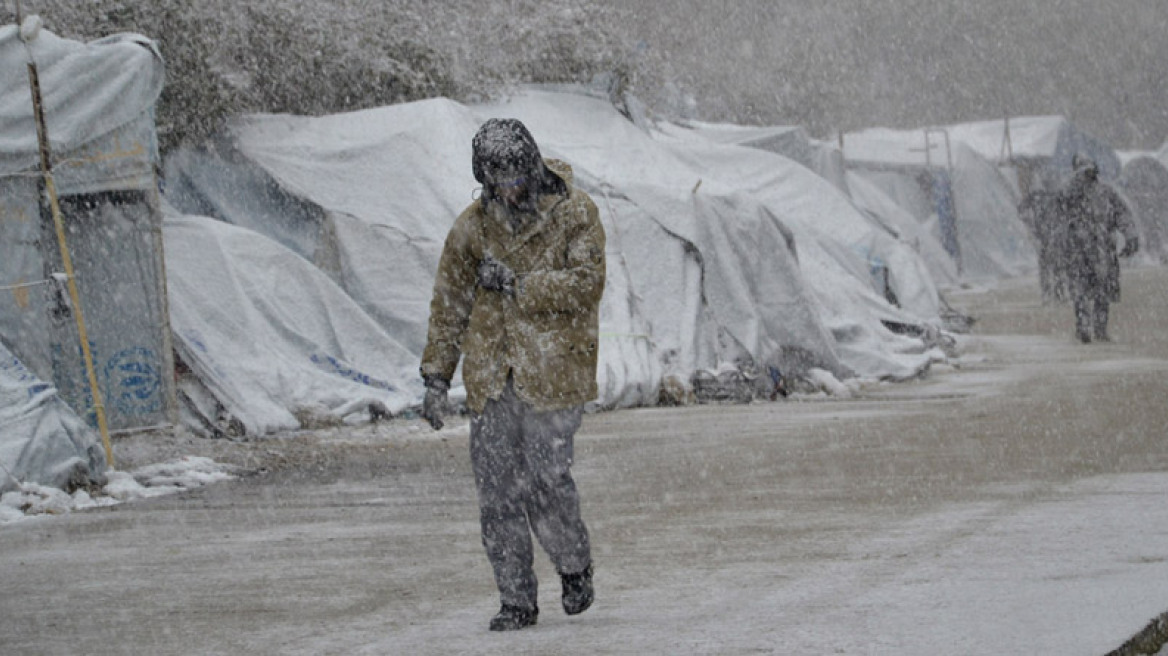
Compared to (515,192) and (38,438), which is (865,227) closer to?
(38,438)

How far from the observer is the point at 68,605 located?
6.36m

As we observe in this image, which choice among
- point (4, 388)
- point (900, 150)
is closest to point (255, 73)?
point (4, 388)

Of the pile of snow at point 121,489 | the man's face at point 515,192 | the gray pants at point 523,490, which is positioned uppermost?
the man's face at point 515,192

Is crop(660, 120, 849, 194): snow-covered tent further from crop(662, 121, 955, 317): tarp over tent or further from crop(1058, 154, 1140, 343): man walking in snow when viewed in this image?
crop(1058, 154, 1140, 343): man walking in snow

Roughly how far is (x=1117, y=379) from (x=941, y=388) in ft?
5.21

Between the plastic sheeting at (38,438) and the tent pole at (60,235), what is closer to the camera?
the plastic sheeting at (38,438)

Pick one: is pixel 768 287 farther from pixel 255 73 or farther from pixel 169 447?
pixel 169 447

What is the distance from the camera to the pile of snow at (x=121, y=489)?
371 inches

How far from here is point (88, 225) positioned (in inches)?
489

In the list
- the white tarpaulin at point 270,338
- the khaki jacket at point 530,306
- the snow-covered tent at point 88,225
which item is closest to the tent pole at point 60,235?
the snow-covered tent at point 88,225

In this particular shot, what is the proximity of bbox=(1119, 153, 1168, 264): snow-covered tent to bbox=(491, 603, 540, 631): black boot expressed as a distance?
155 feet

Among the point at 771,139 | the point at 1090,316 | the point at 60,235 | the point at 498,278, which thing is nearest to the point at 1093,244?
the point at 1090,316

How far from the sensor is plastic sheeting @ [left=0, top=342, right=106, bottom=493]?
9758mm

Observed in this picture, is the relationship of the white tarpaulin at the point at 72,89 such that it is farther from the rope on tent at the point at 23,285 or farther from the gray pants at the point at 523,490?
the gray pants at the point at 523,490
